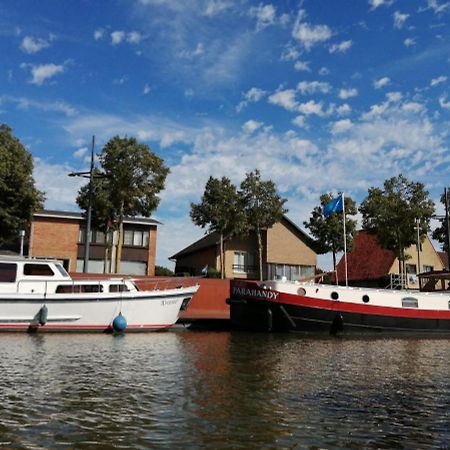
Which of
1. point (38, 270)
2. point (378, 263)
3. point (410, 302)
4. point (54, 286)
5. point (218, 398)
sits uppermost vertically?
point (378, 263)

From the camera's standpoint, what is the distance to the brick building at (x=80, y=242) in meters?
40.0

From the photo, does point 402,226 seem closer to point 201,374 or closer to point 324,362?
point 324,362

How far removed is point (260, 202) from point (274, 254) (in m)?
6.39

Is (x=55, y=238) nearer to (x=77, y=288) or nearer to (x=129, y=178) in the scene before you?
(x=129, y=178)

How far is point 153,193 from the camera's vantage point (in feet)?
106

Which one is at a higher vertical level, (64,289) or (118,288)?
(118,288)

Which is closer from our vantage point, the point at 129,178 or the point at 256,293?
the point at 256,293

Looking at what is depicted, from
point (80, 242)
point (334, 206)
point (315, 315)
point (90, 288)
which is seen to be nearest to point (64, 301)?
point (90, 288)

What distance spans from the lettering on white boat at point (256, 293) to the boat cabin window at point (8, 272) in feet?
35.1

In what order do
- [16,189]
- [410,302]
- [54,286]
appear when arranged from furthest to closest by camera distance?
[16,189] < [410,302] < [54,286]

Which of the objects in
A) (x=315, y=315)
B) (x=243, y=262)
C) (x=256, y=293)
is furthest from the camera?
(x=243, y=262)

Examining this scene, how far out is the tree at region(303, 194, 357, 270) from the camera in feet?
135

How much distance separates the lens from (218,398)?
9.68 m

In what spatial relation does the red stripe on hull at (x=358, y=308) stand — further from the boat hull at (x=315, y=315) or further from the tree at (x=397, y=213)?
the tree at (x=397, y=213)
